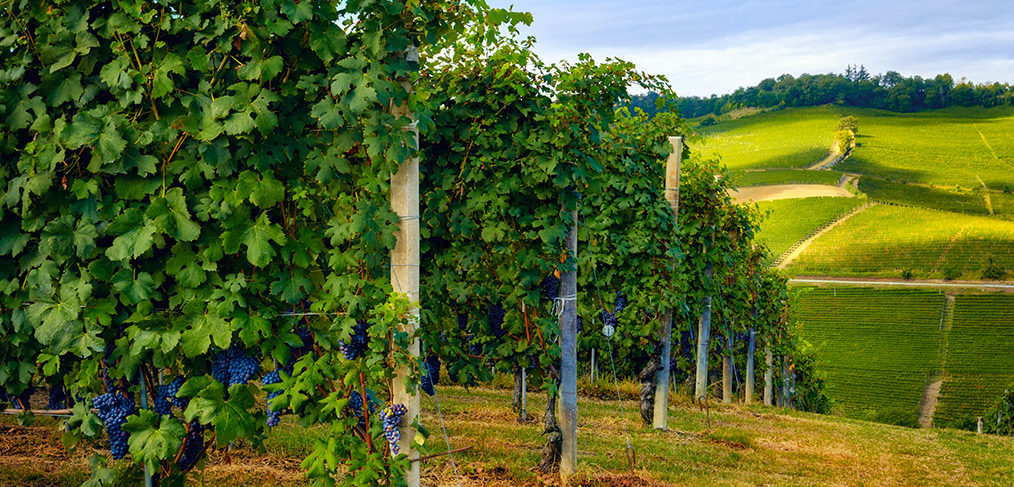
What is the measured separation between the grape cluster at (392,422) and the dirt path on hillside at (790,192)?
255ft

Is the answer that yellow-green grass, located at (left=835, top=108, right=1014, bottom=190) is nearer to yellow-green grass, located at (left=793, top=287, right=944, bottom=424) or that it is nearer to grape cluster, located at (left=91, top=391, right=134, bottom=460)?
yellow-green grass, located at (left=793, top=287, right=944, bottom=424)

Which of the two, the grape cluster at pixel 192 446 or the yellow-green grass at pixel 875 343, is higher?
the grape cluster at pixel 192 446

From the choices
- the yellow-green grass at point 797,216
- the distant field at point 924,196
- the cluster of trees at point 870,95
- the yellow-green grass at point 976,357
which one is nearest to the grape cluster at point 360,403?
the yellow-green grass at point 976,357

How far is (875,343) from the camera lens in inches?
1965

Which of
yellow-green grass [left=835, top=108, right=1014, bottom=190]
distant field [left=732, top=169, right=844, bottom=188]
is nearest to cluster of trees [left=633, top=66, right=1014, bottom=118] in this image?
yellow-green grass [left=835, top=108, right=1014, bottom=190]

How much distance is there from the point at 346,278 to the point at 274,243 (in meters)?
0.41

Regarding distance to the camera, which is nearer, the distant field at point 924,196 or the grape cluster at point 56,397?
the grape cluster at point 56,397

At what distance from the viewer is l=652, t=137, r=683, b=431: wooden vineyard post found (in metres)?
9.12

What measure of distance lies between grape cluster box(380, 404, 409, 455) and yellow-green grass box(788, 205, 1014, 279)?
6387cm

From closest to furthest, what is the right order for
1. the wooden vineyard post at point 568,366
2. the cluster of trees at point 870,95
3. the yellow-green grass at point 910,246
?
the wooden vineyard post at point 568,366
the yellow-green grass at point 910,246
the cluster of trees at point 870,95

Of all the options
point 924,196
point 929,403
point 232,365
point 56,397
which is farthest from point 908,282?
point 232,365

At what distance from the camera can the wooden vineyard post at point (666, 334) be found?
912 cm

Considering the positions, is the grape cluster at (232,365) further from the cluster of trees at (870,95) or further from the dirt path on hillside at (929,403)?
the cluster of trees at (870,95)

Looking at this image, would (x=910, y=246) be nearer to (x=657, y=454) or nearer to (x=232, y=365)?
(x=657, y=454)
